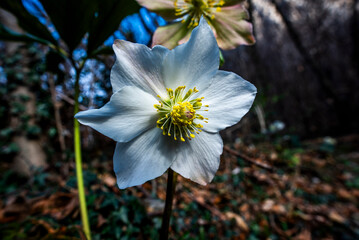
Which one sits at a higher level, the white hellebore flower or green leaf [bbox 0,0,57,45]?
green leaf [bbox 0,0,57,45]

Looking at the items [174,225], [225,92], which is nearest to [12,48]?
[174,225]

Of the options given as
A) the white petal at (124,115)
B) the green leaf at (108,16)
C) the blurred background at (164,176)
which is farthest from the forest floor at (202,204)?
the green leaf at (108,16)

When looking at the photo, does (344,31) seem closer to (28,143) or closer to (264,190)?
(264,190)

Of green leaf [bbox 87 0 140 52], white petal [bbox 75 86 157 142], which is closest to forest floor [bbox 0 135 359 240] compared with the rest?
white petal [bbox 75 86 157 142]

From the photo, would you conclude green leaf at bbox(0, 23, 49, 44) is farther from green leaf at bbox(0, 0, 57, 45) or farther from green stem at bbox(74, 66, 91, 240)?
green stem at bbox(74, 66, 91, 240)

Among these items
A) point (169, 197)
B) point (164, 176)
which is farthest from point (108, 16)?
point (164, 176)
